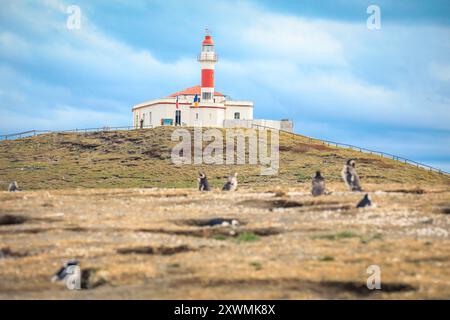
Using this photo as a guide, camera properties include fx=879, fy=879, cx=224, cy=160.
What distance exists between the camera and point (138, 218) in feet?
123

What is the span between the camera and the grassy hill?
92.0 m

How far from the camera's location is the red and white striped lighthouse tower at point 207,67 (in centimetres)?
12662

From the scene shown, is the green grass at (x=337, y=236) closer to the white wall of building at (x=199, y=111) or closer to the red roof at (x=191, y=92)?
the white wall of building at (x=199, y=111)

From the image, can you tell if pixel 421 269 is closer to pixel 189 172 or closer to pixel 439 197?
pixel 439 197

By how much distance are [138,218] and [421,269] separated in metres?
14.9

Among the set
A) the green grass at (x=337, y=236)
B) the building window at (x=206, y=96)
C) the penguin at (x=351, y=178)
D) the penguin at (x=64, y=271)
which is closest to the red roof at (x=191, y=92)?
the building window at (x=206, y=96)

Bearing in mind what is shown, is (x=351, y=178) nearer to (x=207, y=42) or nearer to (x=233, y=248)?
(x=233, y=248)

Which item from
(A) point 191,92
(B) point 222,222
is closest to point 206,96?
(A) point 191,92

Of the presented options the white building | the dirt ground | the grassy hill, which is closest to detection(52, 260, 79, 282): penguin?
the dirt ground

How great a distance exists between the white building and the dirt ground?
82.8 m

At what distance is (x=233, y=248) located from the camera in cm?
3006

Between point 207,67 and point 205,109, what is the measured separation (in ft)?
20.2

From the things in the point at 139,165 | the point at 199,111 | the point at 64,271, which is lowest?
the point at 64,271

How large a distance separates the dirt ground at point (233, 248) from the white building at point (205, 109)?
82.8m
